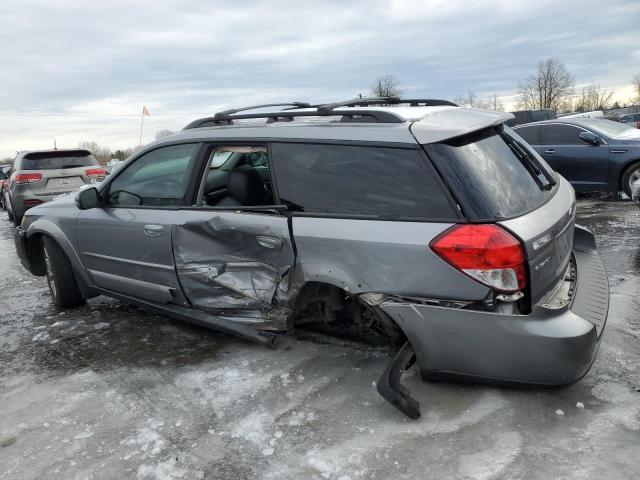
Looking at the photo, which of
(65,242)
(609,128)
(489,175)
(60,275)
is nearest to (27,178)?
(60,275)

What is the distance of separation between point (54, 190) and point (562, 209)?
34.0ft

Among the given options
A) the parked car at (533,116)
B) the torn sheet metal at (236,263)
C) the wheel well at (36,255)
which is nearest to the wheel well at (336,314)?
the torn sheet metal at (236,263)

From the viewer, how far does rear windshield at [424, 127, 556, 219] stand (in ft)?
8.71

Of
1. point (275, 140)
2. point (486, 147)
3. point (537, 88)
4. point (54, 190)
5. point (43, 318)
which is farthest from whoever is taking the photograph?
point (537, 88)

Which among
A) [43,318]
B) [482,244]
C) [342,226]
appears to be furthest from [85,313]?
[482,244]

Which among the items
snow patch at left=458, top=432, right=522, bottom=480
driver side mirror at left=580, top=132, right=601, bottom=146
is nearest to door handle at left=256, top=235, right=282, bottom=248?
snow patch at left=458, top=432, right=522, bottom=480

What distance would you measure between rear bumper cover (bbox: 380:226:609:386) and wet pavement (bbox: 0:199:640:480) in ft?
0.81

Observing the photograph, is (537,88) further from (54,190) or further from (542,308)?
(542,308)

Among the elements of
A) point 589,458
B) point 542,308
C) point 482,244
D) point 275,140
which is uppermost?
point 275,140

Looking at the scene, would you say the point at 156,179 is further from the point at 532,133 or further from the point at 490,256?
the point at 532,133

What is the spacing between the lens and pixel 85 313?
15.9 ft

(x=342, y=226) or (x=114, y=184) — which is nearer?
(x=342, y=226)

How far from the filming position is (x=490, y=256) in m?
2.52

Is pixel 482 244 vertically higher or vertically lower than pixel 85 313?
A: higher
